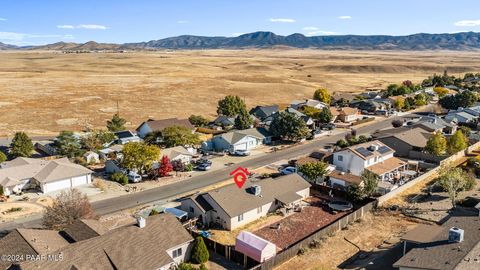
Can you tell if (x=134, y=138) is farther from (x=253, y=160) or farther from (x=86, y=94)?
(x=86, y=94)

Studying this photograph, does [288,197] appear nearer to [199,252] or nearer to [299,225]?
[299,225]

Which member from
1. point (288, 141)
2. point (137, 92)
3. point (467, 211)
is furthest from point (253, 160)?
point (137, 92)

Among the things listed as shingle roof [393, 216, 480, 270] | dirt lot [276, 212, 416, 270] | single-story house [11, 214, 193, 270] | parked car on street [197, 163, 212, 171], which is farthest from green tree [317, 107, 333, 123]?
single-story house [11, 214, 193, 270]

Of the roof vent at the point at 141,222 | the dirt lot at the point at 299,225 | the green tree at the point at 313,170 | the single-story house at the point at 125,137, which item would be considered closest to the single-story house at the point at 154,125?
the single-story house at the point at 125,137

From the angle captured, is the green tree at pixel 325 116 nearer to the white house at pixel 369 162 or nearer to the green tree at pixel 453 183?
the white house at pixel 369 162

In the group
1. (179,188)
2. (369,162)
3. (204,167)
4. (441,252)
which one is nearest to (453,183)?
(369,162)

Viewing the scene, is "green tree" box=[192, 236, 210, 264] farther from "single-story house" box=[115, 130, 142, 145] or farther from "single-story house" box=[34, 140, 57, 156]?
"single-story house" box=[115, 130, 142, 145]

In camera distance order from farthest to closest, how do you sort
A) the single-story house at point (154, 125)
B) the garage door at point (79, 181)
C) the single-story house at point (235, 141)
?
the single-story house at point (154, 125) < the single-story house at point (235, 141) < the garage door at point (79, 181)
